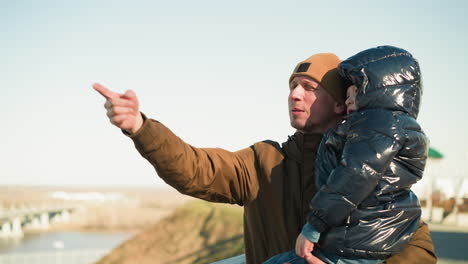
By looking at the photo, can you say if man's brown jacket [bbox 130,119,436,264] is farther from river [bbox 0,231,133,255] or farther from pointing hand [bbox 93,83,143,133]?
river [bbox 0,231,133,255]

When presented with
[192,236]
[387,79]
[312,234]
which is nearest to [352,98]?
[387,79]

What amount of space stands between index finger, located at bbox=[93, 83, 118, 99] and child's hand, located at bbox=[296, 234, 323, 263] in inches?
39.4

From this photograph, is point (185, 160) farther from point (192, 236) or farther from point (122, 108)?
point (192, 236)

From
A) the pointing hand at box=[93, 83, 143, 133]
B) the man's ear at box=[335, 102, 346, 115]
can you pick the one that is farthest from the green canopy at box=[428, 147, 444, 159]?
the pointing hand at box=[93, 83, 143, 133]

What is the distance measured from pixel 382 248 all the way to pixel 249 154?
101cm

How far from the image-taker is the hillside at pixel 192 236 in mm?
15797

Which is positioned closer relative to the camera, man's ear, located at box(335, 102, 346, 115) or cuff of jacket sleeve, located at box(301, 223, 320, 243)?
cuff of jacket sleeve, located at box(301, 223, 320, 243)

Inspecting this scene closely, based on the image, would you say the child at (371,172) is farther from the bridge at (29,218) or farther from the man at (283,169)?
the bridge at (29,218)

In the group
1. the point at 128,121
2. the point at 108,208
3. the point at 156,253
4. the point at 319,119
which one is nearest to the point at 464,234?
the point at 319,119

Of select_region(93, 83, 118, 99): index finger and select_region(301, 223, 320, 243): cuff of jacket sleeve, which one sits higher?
select_region(93, 83, 118, 99): index finger

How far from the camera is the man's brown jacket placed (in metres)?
2.66

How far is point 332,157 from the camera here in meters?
2.22

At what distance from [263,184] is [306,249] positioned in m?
0.72

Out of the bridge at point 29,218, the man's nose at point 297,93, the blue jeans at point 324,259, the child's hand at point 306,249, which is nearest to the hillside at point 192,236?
the man's nose at point 297,93
